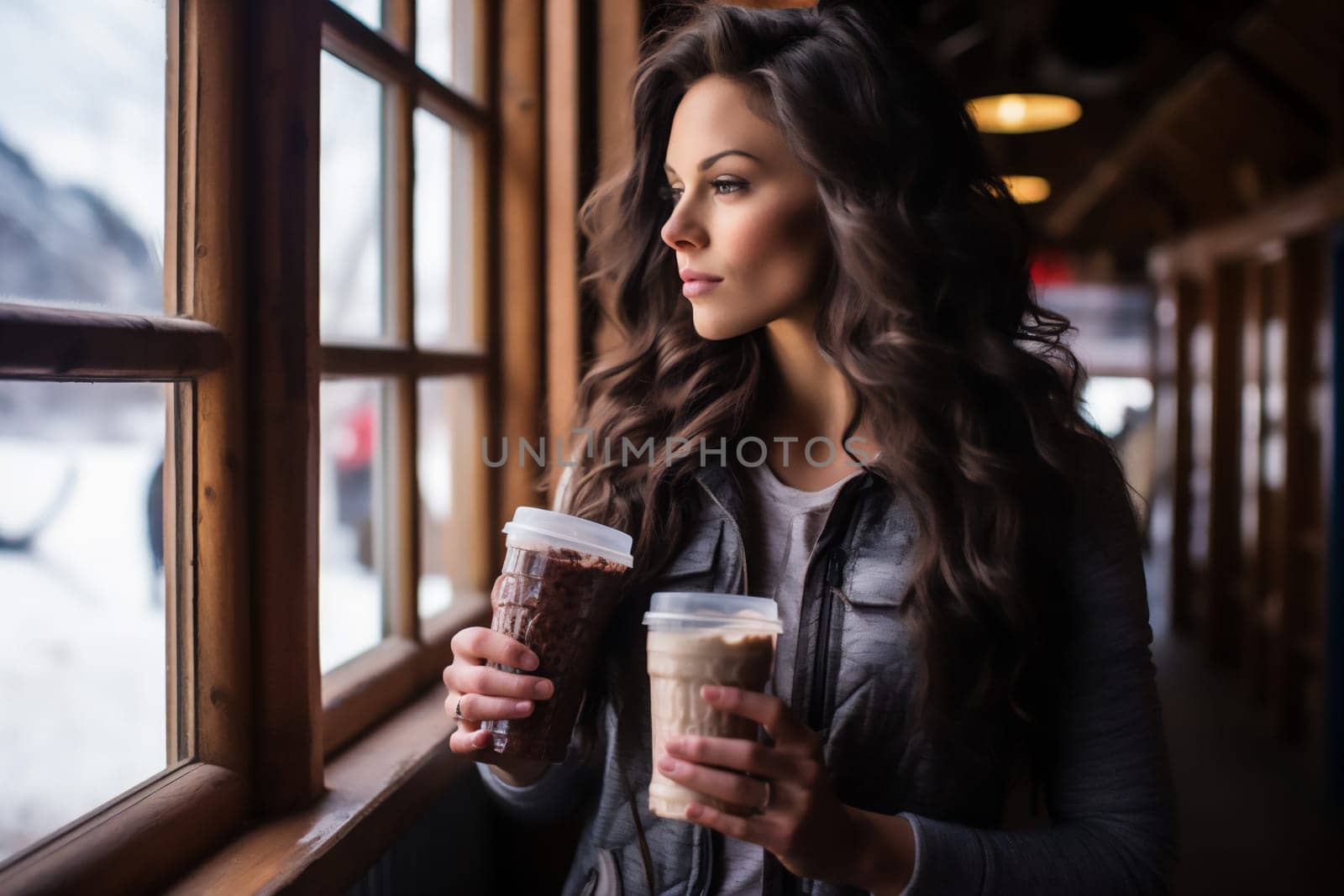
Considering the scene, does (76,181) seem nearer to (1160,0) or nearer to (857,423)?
(857,423)

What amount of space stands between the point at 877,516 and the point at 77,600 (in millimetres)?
871

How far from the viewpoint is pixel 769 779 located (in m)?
0.91

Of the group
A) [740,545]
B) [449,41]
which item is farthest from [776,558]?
[449,41]

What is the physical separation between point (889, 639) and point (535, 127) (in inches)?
51.3

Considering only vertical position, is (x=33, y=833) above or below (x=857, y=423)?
below

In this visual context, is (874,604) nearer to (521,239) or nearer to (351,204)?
(351,204)

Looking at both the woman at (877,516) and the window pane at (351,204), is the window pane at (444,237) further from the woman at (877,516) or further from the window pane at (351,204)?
the woman at (877,516)

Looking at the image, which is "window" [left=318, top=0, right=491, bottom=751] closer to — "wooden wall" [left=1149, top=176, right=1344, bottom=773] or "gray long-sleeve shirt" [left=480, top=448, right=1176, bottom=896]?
"gray long-sleeve shirt" [left=480, top=448, right=1176, bottom=896]

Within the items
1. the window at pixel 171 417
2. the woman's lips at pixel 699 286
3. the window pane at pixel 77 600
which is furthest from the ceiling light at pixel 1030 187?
the window pane at pixel 77 600

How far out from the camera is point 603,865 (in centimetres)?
125

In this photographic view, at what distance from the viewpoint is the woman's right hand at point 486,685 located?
1014 millimetres

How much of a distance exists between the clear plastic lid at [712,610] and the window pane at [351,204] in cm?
70

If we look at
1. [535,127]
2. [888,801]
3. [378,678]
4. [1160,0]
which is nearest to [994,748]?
[888,801]

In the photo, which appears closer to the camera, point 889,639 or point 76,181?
point 76,181
